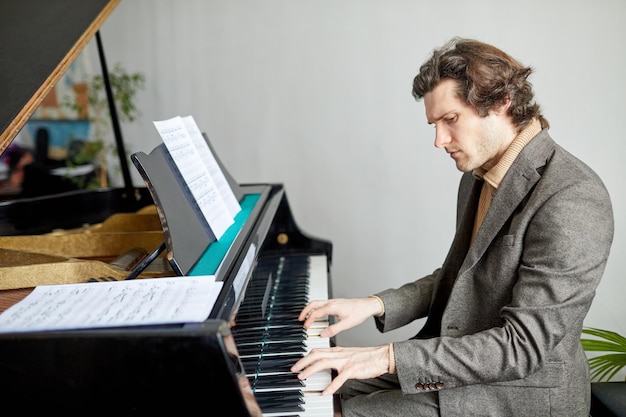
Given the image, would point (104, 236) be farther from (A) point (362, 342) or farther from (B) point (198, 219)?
(A) point (362, 342)

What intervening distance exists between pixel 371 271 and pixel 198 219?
1934mm

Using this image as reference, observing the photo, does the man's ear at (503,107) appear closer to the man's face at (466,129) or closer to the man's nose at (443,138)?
the man's face at (466,129)

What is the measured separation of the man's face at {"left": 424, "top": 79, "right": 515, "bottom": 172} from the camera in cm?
161

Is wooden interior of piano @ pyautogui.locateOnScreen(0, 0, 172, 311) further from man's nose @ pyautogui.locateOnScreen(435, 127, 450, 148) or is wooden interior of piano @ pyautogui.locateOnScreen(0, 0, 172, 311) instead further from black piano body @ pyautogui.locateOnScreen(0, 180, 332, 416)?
man's nose @ pyautogui.locateOnScreen(435, 127, 450, 148)

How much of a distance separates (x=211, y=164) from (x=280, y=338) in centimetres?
69

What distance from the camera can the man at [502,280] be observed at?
1.42 m

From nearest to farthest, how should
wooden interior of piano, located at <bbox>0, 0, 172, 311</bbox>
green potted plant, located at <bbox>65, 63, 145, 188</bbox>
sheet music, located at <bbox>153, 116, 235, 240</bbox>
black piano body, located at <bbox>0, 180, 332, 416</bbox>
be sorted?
black piano body, located at <bbox>0, 180, 332, 416</bbox>, wooden interior of piano, located at <bbox>0, 0, 172, 311</bbox>, sheet music, located at <bbox>153, 116, 235, 240</bbox>, green potted plant, located at <bbox>65, 63, 145, 188</bbox>

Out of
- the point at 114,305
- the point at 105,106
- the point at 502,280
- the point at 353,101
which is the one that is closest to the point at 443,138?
the point at 502,280

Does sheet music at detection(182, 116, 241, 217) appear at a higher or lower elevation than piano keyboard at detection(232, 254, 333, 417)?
higher

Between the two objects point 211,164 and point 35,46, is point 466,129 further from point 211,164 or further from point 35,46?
point 35,46

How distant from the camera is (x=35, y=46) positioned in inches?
76.5

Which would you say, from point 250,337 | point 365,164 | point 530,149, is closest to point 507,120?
point 530,149

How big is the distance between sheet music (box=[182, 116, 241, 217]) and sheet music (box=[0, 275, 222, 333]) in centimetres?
69

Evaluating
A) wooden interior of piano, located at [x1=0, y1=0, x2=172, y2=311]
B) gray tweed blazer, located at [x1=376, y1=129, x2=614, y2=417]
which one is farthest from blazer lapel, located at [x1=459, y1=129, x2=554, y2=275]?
wooden interior of piano, located at [x1=0, y1=0, x2=172, y2=311]
